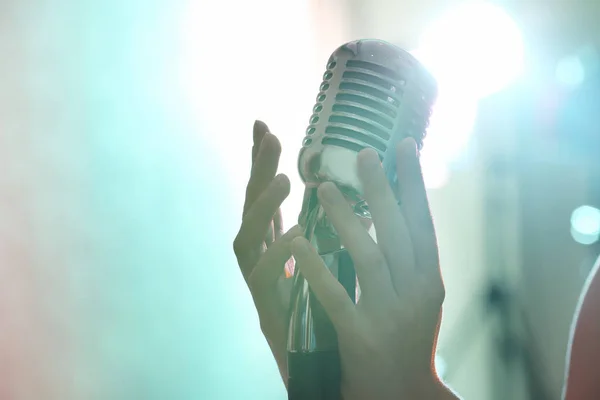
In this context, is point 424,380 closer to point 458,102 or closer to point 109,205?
point 109,205

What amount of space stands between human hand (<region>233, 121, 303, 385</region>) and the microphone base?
0.11 m

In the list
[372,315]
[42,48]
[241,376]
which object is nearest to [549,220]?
[241,376]

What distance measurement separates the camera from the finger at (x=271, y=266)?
427 millimetres

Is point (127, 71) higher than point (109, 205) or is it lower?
higher

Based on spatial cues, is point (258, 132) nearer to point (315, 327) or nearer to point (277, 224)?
point (277, 224)

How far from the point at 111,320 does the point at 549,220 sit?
822 mm

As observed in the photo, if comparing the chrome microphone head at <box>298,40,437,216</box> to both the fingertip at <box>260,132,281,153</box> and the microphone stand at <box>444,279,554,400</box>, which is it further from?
the microphone stand at <box>444,279,554,400</box>

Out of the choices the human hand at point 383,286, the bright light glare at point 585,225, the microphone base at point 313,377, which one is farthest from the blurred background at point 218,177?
the microphone base at point 313,377

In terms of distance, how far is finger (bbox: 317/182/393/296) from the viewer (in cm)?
35

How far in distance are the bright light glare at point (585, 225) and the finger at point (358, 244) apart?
2.43 feet

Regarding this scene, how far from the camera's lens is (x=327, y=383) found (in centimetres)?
34

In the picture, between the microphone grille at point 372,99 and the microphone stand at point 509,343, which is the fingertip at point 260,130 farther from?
the microphone stand at point 509,343

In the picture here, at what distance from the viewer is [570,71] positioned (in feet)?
3.21

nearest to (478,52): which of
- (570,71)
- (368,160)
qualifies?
(570,71)
